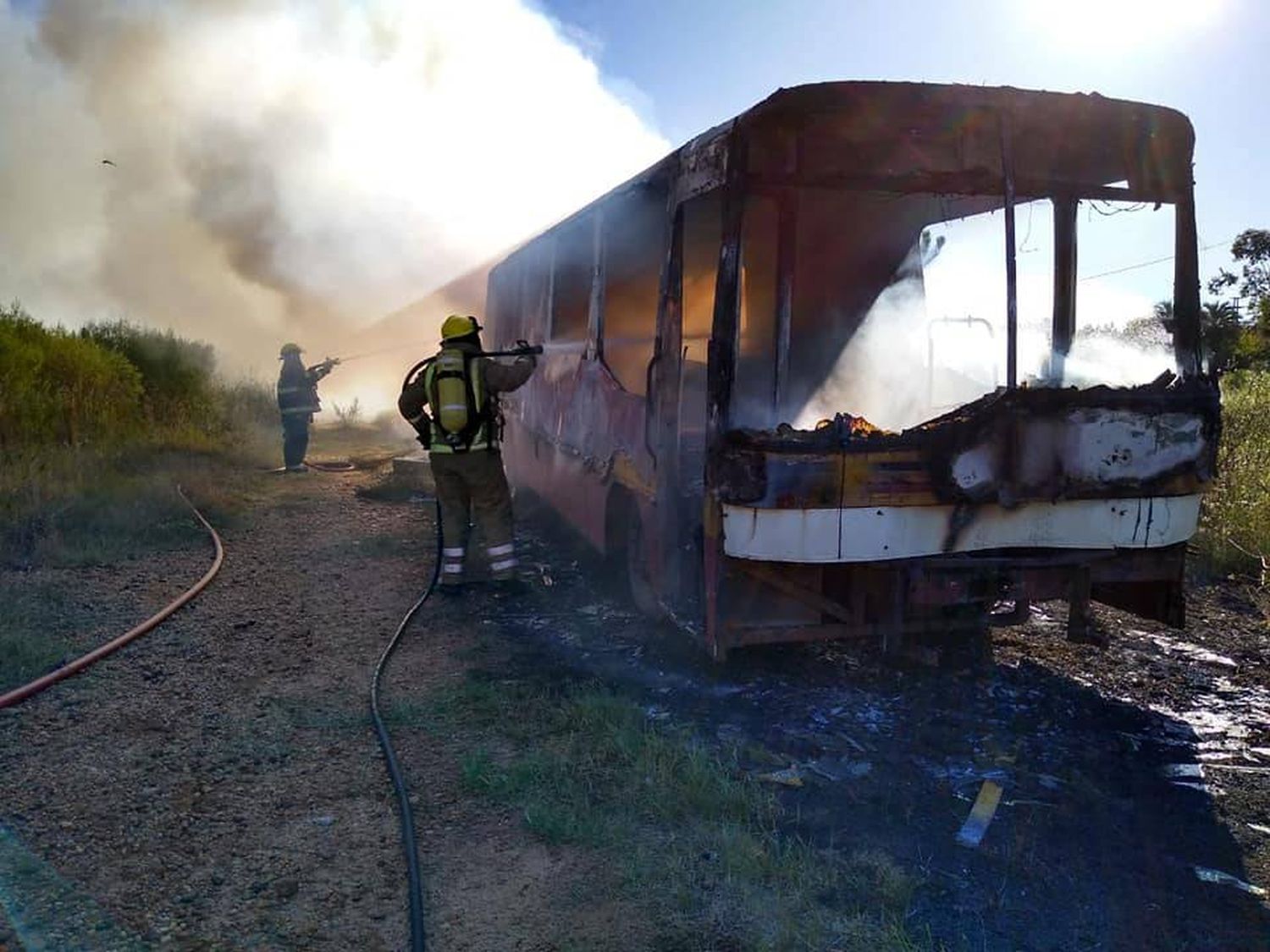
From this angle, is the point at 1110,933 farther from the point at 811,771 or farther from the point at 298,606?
the point at 298,606

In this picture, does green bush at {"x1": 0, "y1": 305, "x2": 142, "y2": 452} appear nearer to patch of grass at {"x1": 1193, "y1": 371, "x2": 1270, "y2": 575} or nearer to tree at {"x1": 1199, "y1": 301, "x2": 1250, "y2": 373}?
tree at {"x1": 1199, "y1": 301, "x2": 1250, "y2": 373}

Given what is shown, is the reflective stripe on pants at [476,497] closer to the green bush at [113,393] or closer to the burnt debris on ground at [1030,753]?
the burnt debris on ground at [1030,753]

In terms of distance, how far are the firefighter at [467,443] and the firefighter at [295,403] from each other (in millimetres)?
6672

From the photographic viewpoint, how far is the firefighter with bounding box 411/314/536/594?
22.3 feet

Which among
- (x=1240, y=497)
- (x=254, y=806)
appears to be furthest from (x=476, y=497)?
(x=1240, y=497)

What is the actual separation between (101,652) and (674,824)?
11.6 feet

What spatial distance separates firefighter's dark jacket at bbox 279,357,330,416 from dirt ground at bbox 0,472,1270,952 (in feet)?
21.8

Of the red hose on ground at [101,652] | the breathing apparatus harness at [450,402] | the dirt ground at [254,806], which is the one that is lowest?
the dirt ground at [254,806]

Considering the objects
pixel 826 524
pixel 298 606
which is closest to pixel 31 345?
pixel 298 606

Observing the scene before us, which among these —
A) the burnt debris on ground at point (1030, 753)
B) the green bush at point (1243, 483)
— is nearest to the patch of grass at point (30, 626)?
the burnt debris on ground at point (1030, 753)

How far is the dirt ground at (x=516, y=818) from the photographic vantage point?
307 centimetres

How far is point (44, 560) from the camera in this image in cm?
758

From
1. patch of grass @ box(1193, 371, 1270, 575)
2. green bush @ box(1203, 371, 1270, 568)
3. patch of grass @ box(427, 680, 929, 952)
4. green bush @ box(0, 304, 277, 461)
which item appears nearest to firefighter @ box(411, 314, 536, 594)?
patch of grass @ box(427, 680, 929, 952)

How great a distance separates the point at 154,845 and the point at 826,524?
279 centimetres
